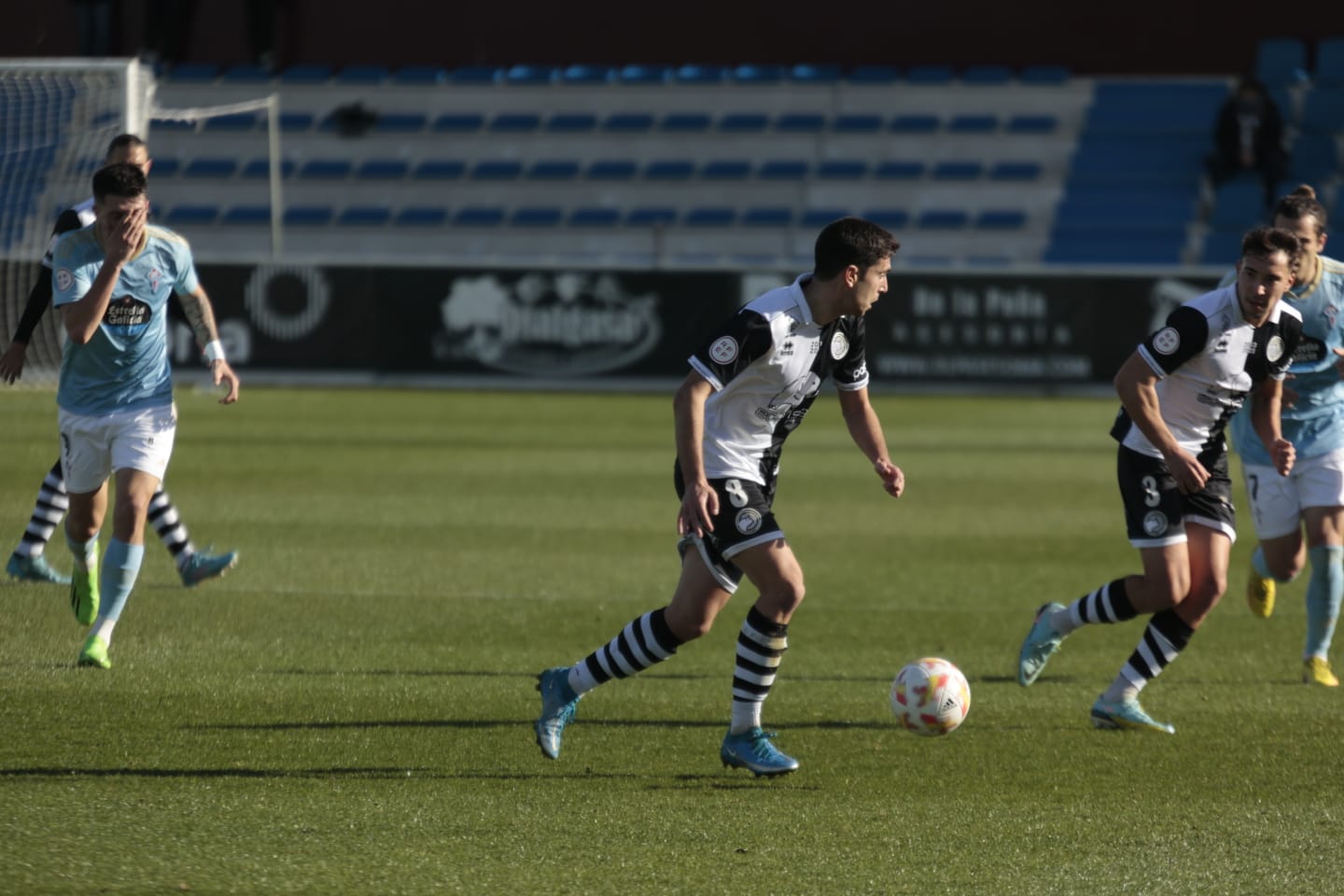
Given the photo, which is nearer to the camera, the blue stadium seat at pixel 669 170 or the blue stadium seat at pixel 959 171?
the blue stadium seat at pixel 959 171

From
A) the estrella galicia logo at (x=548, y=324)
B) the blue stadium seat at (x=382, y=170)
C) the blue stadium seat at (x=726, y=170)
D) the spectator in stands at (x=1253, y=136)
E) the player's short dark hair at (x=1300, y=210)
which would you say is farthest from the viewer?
the blue stadium seat at (x=382, y=170)

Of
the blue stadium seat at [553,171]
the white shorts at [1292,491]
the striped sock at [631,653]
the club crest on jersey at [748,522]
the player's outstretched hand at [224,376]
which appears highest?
the blue stadium seat at [553,171]

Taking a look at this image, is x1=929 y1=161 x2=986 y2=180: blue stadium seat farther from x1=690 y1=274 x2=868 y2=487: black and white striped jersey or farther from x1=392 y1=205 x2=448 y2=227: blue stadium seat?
x1=690 y1=274 x2=868 y2=487: black and white striped jersey

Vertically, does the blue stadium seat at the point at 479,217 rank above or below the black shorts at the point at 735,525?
above

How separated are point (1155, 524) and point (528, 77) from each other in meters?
26.8

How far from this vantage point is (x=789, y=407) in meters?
5.89

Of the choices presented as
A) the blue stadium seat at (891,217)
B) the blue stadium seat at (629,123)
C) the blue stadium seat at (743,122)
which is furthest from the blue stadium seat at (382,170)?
the blue stadium seat at (891,217)

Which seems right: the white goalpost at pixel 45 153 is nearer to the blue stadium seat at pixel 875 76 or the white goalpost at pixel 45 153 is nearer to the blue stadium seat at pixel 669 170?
the blue stadium seat at pixel 669 170

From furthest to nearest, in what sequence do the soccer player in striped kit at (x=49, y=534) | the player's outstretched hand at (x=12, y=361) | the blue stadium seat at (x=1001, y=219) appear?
the blue stadium seat at (x=1001, y=219) → the soccer player in striped kit at (x=49, y=534) → the player's outstretched hand at (x=12, y=361)

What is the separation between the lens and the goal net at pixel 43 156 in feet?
55.3

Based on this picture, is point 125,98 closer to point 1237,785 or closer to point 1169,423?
point 1169,423

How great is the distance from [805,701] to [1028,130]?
81.3 feet

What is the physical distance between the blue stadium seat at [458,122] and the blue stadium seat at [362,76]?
1.54 metres

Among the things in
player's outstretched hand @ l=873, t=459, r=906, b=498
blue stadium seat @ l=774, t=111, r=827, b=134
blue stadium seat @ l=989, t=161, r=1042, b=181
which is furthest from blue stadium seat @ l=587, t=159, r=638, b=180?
player's outstretched hand @ l=873, t=459, r=906, b=498
